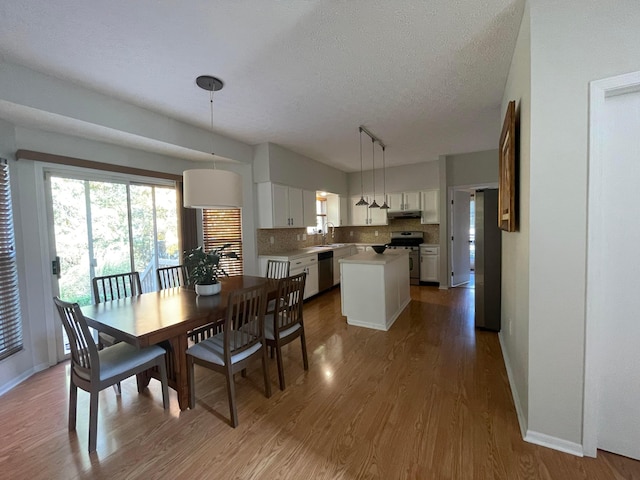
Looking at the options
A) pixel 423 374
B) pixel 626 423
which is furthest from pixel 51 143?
pixel 626 423

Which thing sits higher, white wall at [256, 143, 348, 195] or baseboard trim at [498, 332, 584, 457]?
white wall at [256, 143, 348, 195]

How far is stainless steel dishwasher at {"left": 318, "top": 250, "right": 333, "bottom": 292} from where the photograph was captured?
5.33 m

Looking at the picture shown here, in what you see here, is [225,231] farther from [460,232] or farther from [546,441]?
[460,232]

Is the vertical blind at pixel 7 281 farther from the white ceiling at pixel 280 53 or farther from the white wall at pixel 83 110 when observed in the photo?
the white ceiling at pixel 280 53

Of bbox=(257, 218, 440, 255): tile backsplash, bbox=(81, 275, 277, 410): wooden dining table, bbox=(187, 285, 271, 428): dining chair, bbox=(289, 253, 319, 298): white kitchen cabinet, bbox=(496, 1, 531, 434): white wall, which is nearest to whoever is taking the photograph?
bbox=(496, 1, 531, 434): white wall

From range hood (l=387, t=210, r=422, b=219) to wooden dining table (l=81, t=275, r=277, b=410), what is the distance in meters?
4.45

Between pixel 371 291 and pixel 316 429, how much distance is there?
6.48 ft

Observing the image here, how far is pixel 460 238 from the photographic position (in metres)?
6.02

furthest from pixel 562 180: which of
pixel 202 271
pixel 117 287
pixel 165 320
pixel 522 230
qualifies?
pixel 117 287

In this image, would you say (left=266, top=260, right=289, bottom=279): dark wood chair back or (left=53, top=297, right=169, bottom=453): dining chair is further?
(left=266, top=260, right=289, bottom=279): dark wood chair back

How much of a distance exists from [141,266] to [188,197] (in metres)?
2.00

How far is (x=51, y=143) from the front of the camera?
2.89 metres

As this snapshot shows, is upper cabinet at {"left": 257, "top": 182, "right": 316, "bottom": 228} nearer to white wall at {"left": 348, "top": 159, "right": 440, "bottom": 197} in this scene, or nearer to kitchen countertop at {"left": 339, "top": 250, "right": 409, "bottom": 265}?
kitchen countertop at {"left": 339, "top": 250, "right": 409, "bottom": 265}

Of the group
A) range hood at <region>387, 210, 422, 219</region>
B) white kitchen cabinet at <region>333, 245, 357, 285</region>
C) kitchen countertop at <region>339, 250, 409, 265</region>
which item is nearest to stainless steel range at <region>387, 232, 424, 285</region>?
range hood at <region>387, 210, 422, 219</region>
